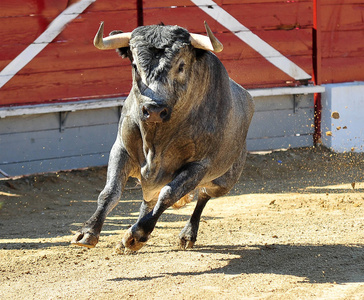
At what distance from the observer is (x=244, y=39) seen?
1027 cm

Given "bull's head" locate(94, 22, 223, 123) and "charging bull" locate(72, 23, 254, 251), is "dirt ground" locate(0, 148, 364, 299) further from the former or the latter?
"bull's head" locate(94, 22, 223, 123)

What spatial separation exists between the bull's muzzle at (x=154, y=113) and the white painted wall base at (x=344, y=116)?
5.96 m

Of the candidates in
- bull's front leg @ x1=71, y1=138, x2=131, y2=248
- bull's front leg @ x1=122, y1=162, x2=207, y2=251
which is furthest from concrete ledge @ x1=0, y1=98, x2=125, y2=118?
bull's front leg @ x1=122, y1=162, x2=207, y2=251

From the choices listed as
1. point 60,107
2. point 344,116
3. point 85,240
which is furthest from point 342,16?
point 85,240

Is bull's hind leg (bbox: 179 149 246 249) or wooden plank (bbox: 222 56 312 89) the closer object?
bull's hind leg (bbox: 179 149 246 249)

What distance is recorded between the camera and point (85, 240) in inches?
192

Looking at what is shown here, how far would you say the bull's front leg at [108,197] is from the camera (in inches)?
193

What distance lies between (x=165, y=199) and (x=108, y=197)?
1.28ft

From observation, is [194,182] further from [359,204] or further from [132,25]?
[132,25]

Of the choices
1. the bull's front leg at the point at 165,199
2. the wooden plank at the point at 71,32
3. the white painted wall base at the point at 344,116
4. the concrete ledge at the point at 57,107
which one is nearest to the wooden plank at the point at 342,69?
the white painted wall base at the point at 344,116

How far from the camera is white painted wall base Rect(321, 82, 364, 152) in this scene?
34.7 feet

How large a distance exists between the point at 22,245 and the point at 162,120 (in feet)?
5.87

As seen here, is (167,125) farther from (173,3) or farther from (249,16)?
(249,16)

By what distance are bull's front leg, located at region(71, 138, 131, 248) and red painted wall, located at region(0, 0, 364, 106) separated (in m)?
3.89
